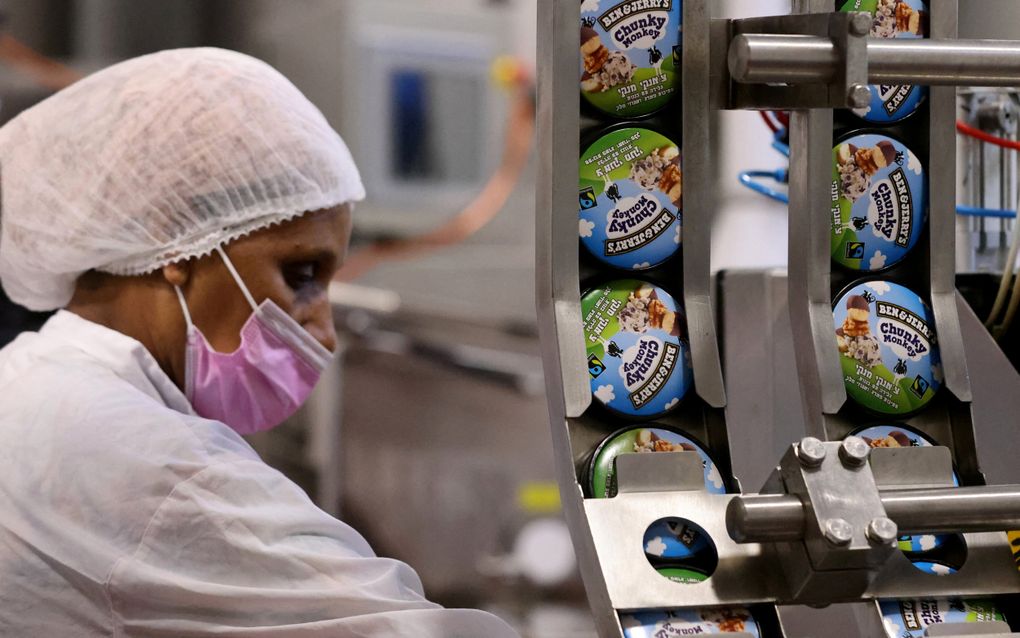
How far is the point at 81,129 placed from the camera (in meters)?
1.25

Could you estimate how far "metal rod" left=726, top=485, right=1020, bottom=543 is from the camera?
0.66 meters

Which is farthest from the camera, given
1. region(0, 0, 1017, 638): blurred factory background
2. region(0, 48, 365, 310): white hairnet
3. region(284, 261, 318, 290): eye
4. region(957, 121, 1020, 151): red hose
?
region(0, 0, 1017, 638): blurred factory background

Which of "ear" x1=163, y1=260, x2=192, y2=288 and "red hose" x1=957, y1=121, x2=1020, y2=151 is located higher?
"red hose" x1=957, y1=121, x2=1020, y2=151

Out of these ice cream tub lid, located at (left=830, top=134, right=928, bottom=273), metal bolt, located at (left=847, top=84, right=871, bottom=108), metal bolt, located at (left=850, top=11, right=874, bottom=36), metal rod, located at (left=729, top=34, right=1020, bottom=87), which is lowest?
ice cream tub lid, located at (left=830, top=134, right=928, bottom=273)

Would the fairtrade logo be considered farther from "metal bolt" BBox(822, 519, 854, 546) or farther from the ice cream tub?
"metal bolt" BBox(822, 519, 854, 546)

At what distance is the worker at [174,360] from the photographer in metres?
1.08

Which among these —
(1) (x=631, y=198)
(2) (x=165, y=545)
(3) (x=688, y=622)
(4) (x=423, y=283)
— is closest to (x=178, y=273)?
(2) (x=165, y=545)

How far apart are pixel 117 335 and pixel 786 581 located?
0.87m

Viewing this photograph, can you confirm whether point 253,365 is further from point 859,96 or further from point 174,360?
point 859,96

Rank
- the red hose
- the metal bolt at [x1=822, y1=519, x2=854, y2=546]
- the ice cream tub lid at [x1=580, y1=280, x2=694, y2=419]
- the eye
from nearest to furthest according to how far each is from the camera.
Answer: the metal bolt at [x1=822, y1=519, x2=854, y2=546] < the ice cream tub lid at [x1=580, y1=280, x2=694, y2=419] < the red hose < the eye

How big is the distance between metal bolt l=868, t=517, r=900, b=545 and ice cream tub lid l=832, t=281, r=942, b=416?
0.14 m

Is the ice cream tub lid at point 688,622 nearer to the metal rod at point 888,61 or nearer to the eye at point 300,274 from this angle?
the metal rod at point 888,61

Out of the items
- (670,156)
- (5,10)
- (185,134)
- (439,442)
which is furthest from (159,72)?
(5,10)

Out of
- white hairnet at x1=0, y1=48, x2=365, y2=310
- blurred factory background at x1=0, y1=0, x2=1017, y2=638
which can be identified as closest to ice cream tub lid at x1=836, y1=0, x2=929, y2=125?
white hairnet at x1=0, y1=48, x2=365, y2=310
